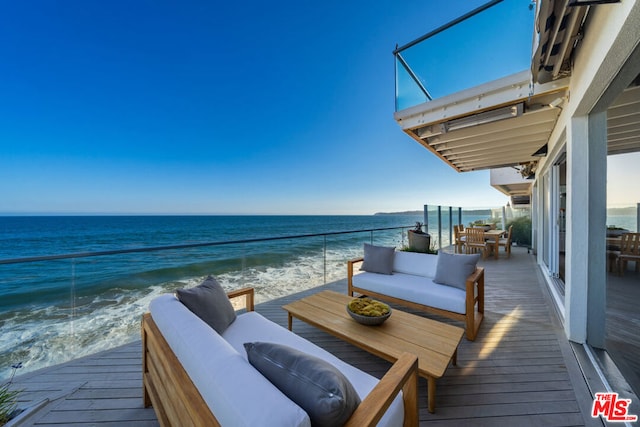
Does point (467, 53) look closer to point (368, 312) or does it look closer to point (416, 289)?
point (416, 289)

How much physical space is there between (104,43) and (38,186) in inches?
500

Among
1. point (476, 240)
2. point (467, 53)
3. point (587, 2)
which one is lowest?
point (476, 240)

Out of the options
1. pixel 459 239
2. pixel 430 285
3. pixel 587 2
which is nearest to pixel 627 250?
pixel 430 285

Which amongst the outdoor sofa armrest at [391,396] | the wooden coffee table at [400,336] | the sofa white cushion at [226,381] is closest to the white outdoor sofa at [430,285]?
the wooden coffee table at [400,336]

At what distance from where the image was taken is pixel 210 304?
159cm

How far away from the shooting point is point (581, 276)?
202 centimetres

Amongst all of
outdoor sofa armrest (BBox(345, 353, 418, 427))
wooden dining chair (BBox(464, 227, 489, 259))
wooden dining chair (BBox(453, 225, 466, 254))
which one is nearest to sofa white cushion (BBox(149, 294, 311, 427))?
outdoor sofa armrest (BBox(345, 353, 418, 427))

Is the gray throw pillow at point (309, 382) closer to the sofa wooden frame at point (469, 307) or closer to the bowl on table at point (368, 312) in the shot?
the bowl on table at point (368, 312)

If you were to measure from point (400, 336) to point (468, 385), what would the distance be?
55 cm

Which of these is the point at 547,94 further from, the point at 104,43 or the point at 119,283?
the point at 119,283

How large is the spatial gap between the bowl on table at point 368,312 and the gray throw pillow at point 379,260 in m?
1.11

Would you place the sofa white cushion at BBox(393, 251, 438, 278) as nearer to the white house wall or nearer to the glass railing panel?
the white house wall

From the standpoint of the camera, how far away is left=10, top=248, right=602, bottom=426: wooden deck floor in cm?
137

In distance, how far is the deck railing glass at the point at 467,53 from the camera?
2506 millimetres
